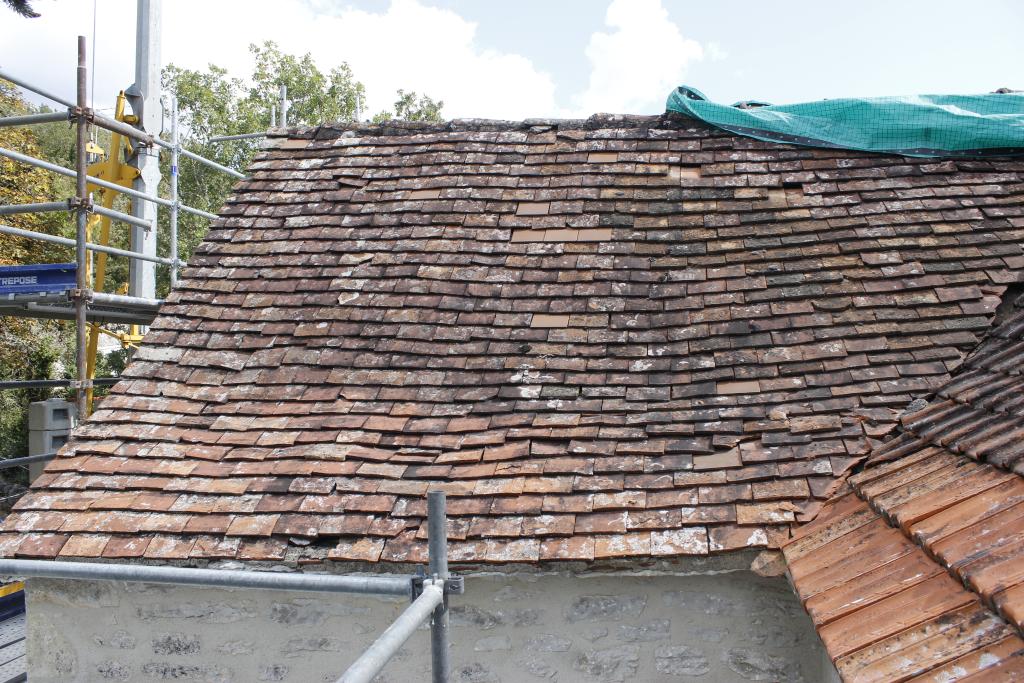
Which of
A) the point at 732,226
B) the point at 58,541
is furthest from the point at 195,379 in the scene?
the point at 732,226

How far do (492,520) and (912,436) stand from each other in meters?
2.14

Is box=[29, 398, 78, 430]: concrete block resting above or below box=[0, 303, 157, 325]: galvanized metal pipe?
below

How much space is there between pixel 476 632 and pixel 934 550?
240cm

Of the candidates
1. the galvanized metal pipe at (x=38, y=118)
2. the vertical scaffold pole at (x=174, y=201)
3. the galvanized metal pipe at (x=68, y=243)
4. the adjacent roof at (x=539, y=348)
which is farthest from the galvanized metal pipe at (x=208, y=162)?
the adjacent roof at (x=539, y=348)

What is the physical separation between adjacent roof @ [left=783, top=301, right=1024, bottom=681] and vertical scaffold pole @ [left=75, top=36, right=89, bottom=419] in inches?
207

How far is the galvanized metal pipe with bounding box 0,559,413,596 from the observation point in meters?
2.53

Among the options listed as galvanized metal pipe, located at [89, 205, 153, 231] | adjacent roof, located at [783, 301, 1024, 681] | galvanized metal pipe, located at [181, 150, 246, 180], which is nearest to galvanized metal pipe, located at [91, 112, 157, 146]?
galvanized metal pipe, located at [89, 205, 153, 231]

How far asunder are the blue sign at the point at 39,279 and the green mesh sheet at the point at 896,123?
538 cm

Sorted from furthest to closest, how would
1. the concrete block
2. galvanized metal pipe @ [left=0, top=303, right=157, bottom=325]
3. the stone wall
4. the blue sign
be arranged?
1. the concrete block
2. galvanized metal pipe @ [left=0, top=303, right=157, bottom=325]
3. the blue sign
4. the stone wall

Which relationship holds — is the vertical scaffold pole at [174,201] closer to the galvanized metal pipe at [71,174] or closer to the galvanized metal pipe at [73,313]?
the galvanized metal pipe at [73,313]

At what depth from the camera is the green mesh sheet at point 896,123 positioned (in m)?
5.89

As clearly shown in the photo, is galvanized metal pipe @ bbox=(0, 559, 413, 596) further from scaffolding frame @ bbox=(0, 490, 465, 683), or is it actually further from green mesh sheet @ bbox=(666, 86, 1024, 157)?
green mesh sheet @ bbox=(666, 86, 1024, 157)

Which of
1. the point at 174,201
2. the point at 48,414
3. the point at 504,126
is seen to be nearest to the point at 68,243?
the point at 174,201

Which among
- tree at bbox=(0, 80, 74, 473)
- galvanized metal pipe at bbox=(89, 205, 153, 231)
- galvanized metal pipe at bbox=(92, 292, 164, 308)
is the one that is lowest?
galvanized metal pipe at bbox=(92, 292, 164, 308)
